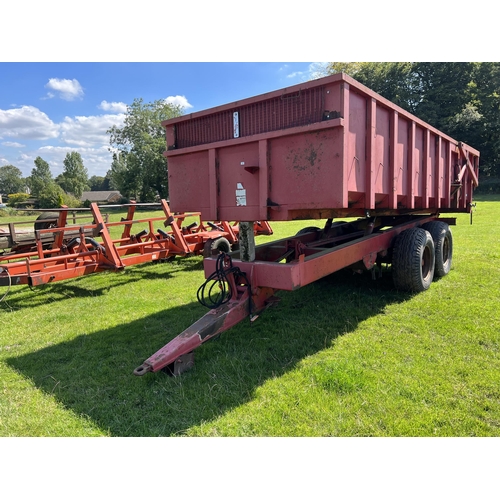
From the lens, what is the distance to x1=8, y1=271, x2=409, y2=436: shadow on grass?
106 inches

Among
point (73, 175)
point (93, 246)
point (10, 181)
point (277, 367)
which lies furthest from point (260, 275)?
point (10, 181)

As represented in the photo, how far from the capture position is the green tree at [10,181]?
110m

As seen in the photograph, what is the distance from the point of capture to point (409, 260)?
4992 mm

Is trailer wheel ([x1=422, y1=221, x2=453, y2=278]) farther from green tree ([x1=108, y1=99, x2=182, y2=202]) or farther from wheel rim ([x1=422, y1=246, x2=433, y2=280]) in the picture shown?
green tree ([x1=108, y1=99, x2=182, y2=202])

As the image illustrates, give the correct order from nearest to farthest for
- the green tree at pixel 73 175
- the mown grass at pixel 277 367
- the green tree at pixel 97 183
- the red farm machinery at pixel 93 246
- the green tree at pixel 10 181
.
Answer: the mown grass at pixel 277 367 < the red farm machinery at pixel 93 246 < the green tree at pixel 73 175 < the green tree at pixel 10 181 < the green tree at pixel 97 183

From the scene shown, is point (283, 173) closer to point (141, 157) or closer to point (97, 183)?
point (141, 157)

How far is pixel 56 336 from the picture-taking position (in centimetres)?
434

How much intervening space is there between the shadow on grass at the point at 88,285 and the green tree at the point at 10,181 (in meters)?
119

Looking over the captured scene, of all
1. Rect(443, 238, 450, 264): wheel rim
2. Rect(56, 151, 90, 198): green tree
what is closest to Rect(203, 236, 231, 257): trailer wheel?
Rect(443, 238, 450, 264): wheel rim

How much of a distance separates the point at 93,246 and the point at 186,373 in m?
4.86

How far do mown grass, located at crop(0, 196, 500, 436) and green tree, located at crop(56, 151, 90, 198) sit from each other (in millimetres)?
86985

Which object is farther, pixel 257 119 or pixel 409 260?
pixel 409 260

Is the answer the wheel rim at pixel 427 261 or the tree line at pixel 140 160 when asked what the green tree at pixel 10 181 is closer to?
the tree line at pixel 140 160

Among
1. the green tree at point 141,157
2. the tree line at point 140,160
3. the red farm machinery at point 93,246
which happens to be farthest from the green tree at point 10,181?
the red farm machinery at point 93,246
